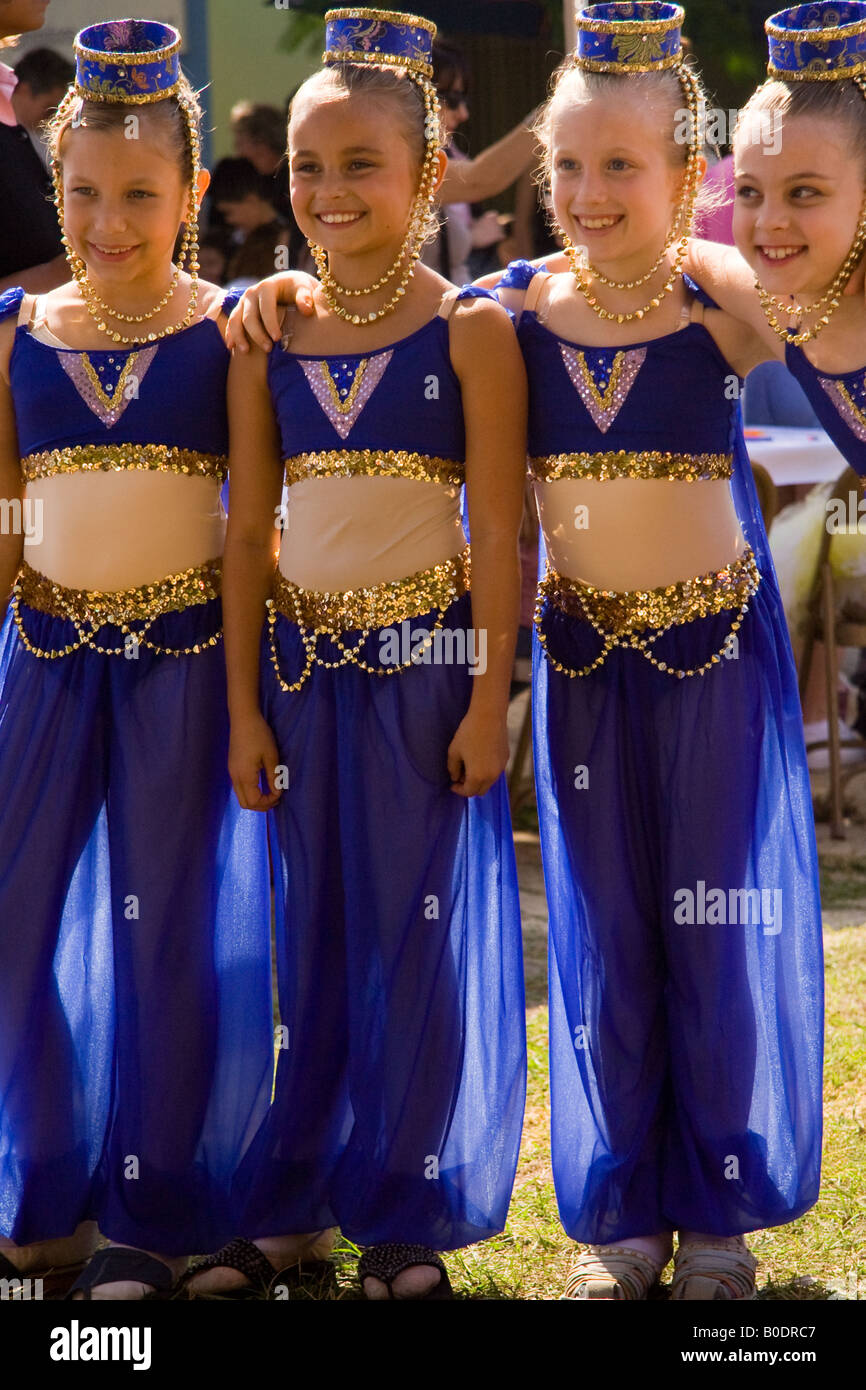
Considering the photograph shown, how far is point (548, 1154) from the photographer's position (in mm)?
2893

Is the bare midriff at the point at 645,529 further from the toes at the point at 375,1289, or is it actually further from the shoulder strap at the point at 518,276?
the toes at the point at 375,1289

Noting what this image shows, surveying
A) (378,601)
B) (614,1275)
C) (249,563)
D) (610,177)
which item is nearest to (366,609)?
(378,601)

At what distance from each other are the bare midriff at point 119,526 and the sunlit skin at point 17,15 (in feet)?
3.53

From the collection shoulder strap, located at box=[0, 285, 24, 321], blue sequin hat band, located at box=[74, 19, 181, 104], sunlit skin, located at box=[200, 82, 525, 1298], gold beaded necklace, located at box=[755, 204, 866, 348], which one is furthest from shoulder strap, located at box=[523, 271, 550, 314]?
shoulder strap, located at box=[0, 285, 24, 321]

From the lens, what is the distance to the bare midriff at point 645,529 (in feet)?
7.13

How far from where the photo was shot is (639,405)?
216cm

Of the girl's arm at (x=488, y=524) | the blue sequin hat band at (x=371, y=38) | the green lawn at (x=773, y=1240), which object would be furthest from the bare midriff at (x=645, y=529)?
the green lawn at (x=773, y=1240)

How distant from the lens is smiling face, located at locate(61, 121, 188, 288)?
2.16 metres

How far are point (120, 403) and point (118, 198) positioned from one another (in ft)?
0.92

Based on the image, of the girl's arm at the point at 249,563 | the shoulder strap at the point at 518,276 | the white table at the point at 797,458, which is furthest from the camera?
the white table at the point at 797,458

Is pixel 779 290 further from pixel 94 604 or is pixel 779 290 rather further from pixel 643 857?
pixel 94 604

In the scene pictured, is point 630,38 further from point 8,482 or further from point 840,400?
point 8,482

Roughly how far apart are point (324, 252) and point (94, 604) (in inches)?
23.5
